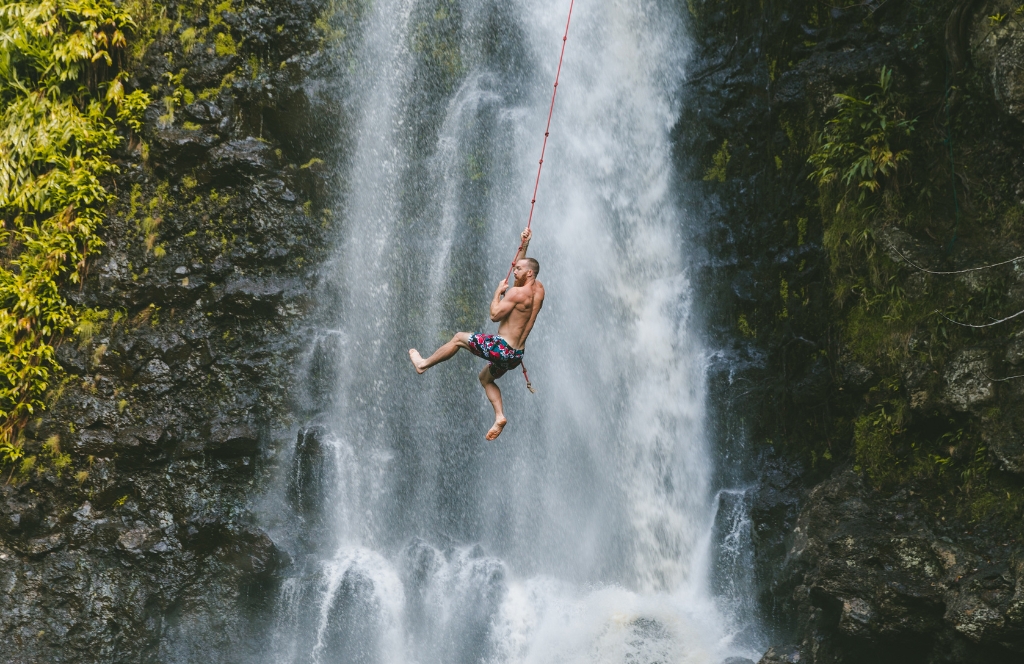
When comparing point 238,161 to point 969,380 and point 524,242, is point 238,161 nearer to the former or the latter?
point 524,242

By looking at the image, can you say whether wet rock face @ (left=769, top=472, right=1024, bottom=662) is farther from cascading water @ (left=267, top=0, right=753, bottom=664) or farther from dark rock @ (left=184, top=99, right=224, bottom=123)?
dark rock @ (left=184, top=99, right=224, bottom=123)

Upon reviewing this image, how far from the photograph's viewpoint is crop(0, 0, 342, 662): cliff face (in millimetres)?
9383

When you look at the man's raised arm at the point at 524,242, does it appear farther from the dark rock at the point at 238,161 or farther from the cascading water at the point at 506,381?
the dark rock at the point at 238,161

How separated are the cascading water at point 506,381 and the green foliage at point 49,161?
3.10 m

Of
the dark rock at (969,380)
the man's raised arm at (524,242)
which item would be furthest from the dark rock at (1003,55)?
the man's raised arm at (524,242)

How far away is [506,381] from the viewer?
36.6 ft

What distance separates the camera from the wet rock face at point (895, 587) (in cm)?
657

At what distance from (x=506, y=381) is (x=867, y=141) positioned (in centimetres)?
535

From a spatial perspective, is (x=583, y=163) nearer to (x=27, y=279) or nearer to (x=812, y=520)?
(x=812, y=520)

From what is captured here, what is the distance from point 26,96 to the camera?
10.4 m

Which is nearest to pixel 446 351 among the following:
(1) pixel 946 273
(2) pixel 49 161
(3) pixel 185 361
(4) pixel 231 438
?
(4) pixel 231 438

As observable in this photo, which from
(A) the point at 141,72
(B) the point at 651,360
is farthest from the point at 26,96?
(B) the point at 651,360

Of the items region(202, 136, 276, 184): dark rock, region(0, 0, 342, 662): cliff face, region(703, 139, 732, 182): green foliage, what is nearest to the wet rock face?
region(703, 139, 732, 182): green foliage

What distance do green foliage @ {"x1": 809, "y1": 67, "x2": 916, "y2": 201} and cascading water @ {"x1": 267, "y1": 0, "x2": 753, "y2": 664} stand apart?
8.65ft
